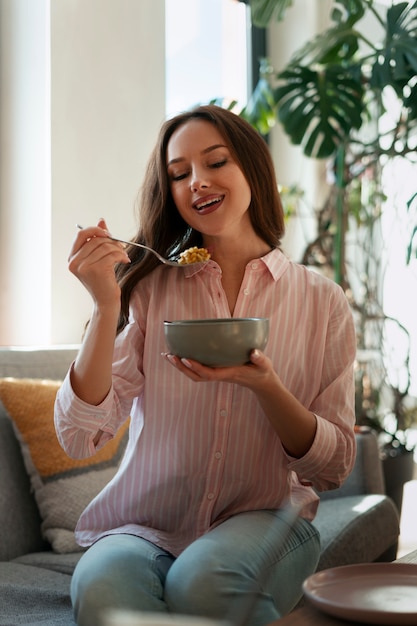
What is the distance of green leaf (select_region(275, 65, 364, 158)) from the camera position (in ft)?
11.7

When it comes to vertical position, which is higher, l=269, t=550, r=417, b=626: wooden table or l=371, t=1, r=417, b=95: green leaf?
l=371, t=1, r=417, b=95: green leaf

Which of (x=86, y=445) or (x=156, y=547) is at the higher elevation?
(x=86, y=445)

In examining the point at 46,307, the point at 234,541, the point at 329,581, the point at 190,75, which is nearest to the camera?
the point at 329,581

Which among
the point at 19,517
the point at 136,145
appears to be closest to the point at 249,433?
the point at 19,517

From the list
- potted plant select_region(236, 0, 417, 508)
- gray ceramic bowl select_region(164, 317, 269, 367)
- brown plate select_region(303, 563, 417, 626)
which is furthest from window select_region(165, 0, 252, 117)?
brown plate select_region(303, 563, 417, 626)

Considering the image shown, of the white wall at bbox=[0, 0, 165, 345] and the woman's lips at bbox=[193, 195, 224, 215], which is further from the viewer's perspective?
the white wall at bbox=[0, 0, 165, 345]

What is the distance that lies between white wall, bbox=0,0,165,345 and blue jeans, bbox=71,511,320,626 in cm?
175

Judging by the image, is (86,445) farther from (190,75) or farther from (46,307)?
(190,75)

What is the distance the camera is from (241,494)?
164cm

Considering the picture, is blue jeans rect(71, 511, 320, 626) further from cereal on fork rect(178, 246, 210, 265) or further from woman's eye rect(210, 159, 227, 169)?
woman's eye rect(210, 159, 227, 169)

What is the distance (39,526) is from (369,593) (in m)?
1.40

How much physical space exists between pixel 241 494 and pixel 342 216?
2346 mm

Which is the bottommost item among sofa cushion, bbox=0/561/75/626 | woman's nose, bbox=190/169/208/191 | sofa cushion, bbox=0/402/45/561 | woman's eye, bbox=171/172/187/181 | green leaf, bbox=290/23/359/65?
sofa cushion, bbox=0/561/75/626

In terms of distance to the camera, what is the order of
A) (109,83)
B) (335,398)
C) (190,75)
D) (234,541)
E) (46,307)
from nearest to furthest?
(234,541)
(335,398)
(46,307)
(109,83)
(190,75)
